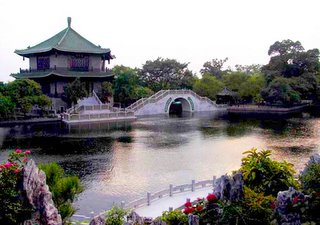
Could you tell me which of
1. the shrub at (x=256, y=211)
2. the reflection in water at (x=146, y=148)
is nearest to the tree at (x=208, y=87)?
the reflection in water at (x=146, y=148)

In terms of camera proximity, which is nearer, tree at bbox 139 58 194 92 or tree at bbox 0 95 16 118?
tree at bbox 0 95 16 118

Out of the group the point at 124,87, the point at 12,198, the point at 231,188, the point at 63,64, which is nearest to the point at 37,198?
the point at 12,198

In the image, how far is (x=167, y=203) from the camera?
15.5 meters

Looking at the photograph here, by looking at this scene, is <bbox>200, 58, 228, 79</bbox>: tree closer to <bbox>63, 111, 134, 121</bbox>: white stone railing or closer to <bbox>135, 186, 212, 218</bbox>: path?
<bbox>63, 111, 134, 121</bbox>: white stone railing

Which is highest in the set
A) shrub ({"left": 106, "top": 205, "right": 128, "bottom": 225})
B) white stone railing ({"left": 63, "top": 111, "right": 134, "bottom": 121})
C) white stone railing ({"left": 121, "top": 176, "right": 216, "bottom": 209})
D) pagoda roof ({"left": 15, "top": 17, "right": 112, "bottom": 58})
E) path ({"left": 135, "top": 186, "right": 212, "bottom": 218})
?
pagoda roof ({"left": 15, "top": 17, "right": 112, "bottom": 58})

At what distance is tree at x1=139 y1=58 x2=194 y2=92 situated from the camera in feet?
254

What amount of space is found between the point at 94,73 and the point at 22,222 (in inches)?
1932

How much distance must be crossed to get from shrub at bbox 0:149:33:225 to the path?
483 cm

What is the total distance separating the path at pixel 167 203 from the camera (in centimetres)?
1448

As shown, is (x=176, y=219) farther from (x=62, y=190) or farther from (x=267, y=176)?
(x=62, y=190)

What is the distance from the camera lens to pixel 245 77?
74.4 m

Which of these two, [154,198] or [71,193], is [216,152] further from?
[71,193]

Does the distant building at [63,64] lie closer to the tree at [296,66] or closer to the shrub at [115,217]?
the tree at [296,66]

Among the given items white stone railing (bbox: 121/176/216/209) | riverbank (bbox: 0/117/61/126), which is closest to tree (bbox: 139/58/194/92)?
riverbank (bbox: 0/117/61/126)
